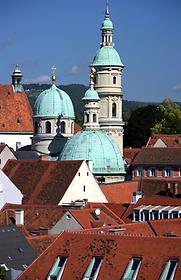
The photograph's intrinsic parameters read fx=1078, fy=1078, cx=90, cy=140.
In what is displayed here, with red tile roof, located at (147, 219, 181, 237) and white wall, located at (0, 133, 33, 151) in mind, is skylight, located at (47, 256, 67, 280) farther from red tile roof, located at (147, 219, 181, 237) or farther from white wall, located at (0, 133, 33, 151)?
white wall, located at (0, 133, 33, 151)

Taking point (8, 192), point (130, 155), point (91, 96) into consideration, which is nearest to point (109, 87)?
point (91, 96)

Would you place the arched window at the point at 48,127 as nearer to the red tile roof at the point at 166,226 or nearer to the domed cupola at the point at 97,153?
the domed cupola at the point at 97,153

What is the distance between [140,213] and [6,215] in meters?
8.49

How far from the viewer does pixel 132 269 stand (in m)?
35.2

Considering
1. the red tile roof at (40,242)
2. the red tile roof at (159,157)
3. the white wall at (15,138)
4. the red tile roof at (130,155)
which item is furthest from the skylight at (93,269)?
the white wall at (15,138)

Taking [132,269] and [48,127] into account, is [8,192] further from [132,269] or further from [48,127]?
[132,269]

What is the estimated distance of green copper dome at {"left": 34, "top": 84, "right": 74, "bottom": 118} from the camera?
273ft

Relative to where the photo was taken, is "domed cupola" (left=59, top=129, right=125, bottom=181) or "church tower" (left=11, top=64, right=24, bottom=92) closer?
"domed cupola" (left=59, top=129, right=125, bottom=181)

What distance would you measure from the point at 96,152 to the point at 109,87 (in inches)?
473

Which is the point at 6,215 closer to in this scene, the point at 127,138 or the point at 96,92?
the point at 96,92

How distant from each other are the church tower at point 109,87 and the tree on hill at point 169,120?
111 ft

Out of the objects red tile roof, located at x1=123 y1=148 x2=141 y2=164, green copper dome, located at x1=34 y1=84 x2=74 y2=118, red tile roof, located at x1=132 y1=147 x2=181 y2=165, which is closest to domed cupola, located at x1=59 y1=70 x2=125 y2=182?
green copper dome, located at x1=34 y1=84 x2=74 y2=118

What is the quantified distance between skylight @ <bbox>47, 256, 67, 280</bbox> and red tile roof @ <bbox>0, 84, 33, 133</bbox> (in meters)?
58.3

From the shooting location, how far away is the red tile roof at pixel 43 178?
65894 mm
